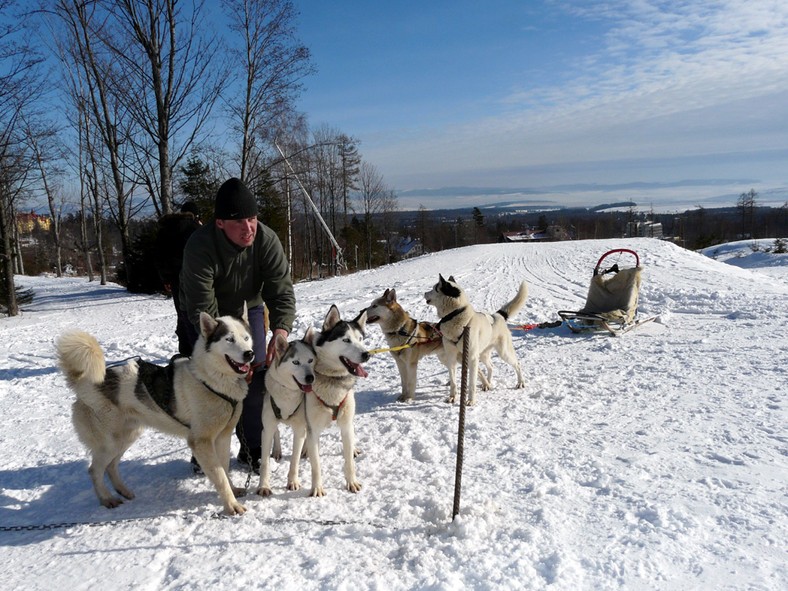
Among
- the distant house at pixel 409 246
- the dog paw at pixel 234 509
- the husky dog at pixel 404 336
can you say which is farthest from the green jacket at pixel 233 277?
the distant house at pixel 409 246

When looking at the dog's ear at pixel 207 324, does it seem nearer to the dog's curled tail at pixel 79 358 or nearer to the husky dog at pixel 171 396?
the husky dog at pixel 171 396

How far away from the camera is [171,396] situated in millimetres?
3369

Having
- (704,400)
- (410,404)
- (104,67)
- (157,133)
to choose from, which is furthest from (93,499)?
(104,67)

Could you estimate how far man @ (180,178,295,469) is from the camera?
11.8ft

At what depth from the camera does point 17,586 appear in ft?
8.67

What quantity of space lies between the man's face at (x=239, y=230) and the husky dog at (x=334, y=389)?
0.85m

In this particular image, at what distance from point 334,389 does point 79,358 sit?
1744 mm

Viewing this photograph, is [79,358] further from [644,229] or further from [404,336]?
[644,229]

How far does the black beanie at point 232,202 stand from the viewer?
3.49m

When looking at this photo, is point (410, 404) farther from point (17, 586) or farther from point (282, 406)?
point (17, 586)

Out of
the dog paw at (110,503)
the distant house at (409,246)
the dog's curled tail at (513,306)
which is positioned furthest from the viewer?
the distant house at (409,246)

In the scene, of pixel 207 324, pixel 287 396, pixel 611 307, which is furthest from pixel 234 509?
pixel 611 307

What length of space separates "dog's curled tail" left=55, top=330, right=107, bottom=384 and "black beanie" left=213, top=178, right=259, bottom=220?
48.6 inches

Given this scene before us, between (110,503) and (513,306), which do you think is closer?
(110,503)
